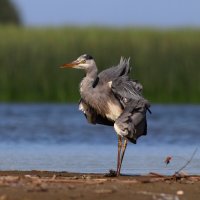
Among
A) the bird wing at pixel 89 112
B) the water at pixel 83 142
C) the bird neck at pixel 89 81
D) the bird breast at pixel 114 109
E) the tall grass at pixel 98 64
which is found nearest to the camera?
the bird breast at pixel 114 109

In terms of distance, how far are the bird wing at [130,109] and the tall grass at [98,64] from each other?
11.9m

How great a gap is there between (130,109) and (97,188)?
1.81 metres

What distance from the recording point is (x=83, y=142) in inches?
587

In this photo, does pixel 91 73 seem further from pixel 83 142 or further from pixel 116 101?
pixel 83 142

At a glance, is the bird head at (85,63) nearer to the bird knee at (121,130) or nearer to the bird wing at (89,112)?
the bird wing at (89,112)

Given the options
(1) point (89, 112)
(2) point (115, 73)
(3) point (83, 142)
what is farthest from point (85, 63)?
(3) point (83, 142)

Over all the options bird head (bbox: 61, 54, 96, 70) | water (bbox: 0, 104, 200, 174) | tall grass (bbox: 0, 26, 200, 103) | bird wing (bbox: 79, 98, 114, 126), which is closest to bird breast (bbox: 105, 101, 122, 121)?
bird wing (bbox: 79, 98, 114, 126)

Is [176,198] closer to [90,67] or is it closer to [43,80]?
[90,67]

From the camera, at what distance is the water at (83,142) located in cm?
1180

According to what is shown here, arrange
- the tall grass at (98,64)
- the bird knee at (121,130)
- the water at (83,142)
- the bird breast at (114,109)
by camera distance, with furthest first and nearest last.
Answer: the tall grass at (98,64)
the water at (83,142)
the bird breast at (114,109)
the bird knee at (121,130)

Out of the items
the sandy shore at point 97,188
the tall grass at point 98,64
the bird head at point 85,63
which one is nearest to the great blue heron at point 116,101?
the bird head at point 85,63

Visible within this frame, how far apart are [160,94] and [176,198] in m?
14.5

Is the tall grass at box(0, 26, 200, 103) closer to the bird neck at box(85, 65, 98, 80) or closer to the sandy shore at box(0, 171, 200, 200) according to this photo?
the bird neck at box(85, 65, 98, 80)

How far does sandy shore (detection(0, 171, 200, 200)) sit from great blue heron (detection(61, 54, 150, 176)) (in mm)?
785
